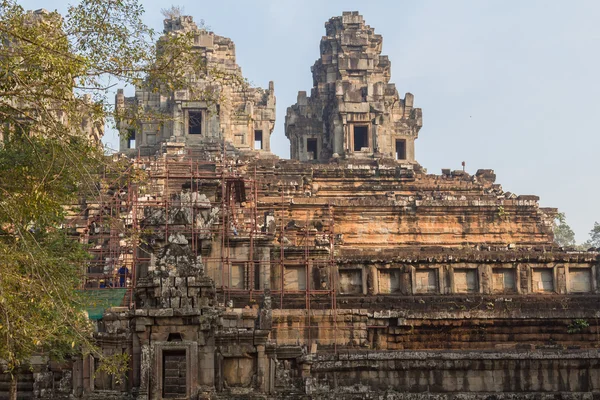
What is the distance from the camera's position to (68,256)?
75.9 ft

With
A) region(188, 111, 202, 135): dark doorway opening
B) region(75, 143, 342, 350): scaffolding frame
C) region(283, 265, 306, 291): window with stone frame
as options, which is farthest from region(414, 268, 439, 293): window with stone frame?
region(188, 111, 202, 135): dark doorway opening

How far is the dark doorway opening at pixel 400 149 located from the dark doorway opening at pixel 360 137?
3.03 metres

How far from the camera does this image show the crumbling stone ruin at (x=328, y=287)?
2230 centimetres

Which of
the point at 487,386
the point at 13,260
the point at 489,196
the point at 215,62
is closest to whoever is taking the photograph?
the point at 13,260

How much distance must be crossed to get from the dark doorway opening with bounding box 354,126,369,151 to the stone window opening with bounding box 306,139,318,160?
11.0 ft

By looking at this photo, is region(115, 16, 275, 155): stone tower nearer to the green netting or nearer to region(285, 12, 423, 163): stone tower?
region(285, 12, 423, 163): stone tower

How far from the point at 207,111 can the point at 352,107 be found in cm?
877

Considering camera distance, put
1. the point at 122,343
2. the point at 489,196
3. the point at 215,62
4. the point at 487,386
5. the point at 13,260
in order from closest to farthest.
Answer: the point at 13,260 < the point at 122,343 < the point at 487,386 < the point at 489,196 < the point at 215,62

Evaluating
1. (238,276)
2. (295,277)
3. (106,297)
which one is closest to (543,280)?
(295,277)

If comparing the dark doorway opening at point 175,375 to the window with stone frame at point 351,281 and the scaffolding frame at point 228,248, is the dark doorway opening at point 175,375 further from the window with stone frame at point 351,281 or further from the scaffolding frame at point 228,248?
the window with stone frame at point 351,281

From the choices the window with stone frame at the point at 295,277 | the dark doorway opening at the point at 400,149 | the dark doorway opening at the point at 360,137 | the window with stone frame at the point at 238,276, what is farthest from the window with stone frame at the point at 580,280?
the dark doorway opening at the point at 400,149

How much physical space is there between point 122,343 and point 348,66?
1428 inches

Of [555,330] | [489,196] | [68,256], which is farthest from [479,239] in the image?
[68,256]

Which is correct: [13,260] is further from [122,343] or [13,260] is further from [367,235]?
[367,235]
